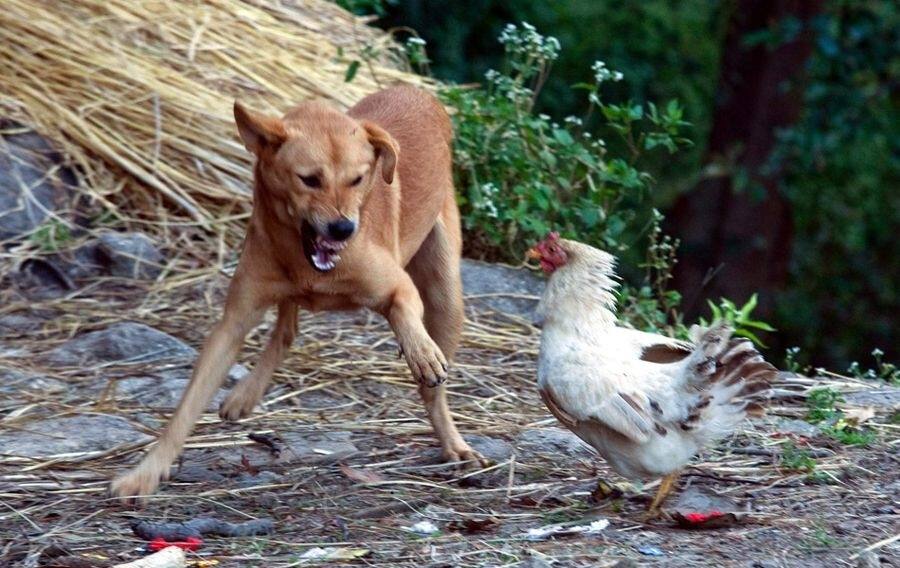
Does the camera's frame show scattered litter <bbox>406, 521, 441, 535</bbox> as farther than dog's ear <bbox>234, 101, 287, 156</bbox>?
No

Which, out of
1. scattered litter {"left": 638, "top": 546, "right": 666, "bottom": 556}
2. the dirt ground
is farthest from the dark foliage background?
scattered litter {"left": 638, "top": 546, "right": 666, "bottom": 556}

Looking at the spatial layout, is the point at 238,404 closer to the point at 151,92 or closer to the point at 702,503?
the point at 702,503

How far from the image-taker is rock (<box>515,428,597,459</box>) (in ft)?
18.3

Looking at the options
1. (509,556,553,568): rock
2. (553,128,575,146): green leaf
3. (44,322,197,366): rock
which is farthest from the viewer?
(553,128,575,146): green leaf

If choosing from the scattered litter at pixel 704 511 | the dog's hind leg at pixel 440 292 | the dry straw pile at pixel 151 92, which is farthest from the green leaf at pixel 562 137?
the scattered litter at pixel 704 511

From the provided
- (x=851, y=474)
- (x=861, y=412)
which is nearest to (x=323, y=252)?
(x=851, y=474)

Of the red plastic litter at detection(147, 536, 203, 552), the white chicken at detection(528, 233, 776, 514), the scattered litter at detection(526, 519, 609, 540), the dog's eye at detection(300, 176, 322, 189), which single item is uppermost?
the dog's eye at detection(300, 176, 322, 189)

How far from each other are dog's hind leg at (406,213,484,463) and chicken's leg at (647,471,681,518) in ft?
3.32

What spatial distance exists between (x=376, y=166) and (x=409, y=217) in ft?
1.80

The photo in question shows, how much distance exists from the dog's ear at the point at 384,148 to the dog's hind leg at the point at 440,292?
0.82m

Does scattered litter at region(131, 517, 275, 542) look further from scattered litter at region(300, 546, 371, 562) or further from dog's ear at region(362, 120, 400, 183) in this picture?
dog's ear at region(362, 120, 400, 183)

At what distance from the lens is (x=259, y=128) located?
500 centimetres

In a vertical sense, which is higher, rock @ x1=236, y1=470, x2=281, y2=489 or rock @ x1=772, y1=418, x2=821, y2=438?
rock @ x1=772, y1=418, x2=821, y2=438

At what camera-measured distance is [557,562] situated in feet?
13.5
